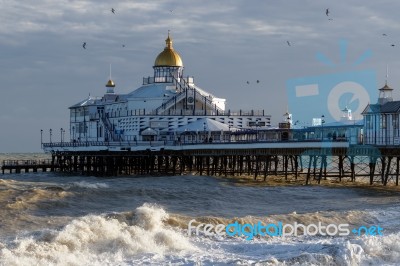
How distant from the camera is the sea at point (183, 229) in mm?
23562

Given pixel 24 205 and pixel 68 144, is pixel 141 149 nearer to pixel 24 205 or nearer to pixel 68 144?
pixel 68 144

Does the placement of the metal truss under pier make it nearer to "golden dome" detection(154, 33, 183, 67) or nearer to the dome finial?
"golden dome" detection(154, 33, 183, 67)

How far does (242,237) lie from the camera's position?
27609 millimetres

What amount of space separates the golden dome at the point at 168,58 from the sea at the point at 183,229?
1696 inches

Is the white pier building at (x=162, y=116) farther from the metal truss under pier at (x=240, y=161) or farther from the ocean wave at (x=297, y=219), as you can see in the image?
the ocean wave at (x=297, y=219)

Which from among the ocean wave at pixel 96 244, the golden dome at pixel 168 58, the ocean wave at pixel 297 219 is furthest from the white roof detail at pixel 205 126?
the ocean wave at pixel 96 244

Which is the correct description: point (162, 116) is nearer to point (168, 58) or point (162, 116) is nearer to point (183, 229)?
point (168, 58)

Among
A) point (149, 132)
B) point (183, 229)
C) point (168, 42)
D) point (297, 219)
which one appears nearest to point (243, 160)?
point (149, 132)

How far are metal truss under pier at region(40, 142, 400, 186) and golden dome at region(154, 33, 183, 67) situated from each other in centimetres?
1289

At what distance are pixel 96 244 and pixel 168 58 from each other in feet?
203

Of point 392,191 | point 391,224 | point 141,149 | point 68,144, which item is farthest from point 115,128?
point 391,224

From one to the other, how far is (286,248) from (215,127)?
1833 inches

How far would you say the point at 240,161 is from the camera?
211ft

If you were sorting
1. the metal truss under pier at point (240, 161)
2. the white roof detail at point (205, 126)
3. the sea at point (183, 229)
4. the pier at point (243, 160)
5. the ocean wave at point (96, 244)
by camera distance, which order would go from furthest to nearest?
the white roof detail at point (205, 126) → the metal truss under pier at point (240, 161) → the pier at point (243, 160) → the sea at point (183, 229) → the ocean wave at point (96, 244)
